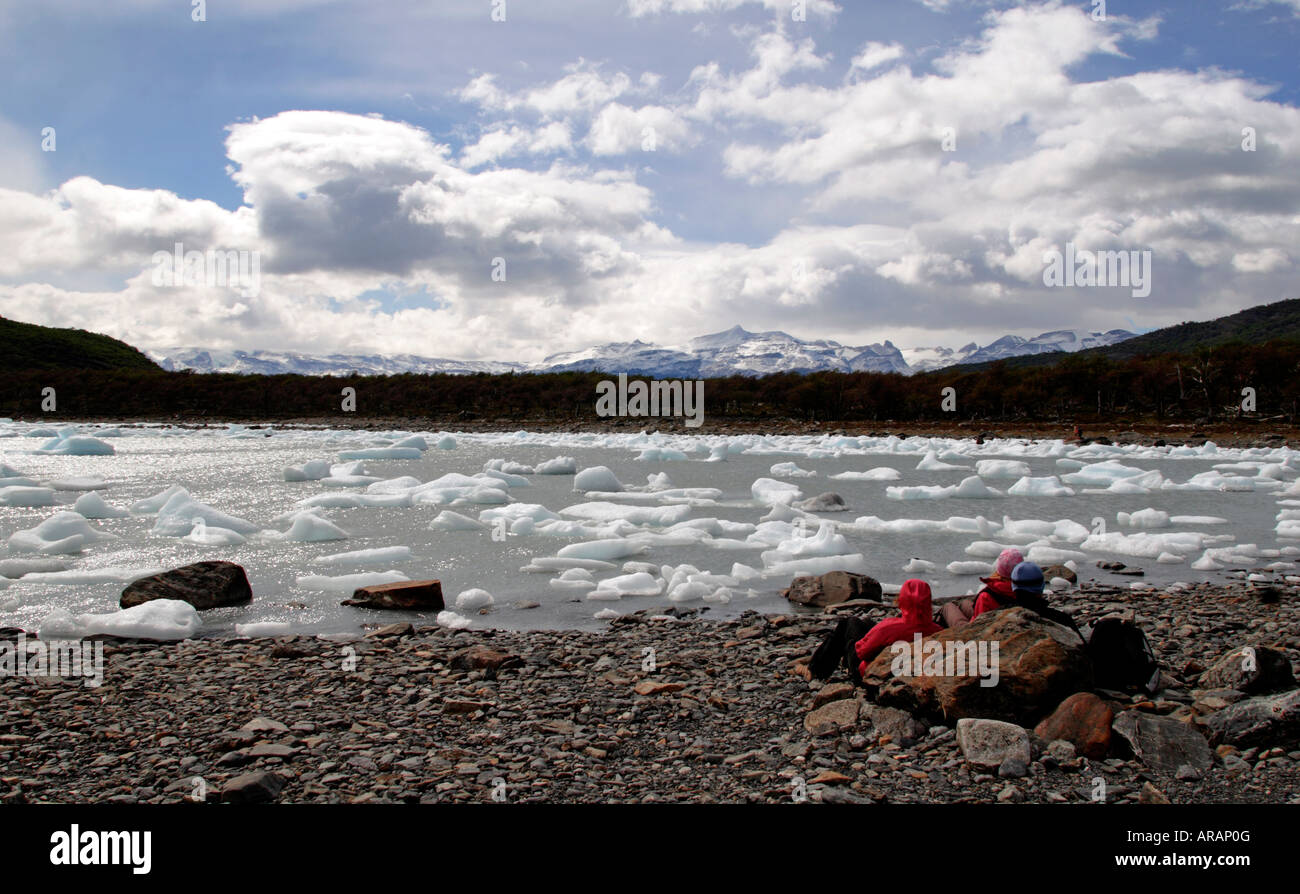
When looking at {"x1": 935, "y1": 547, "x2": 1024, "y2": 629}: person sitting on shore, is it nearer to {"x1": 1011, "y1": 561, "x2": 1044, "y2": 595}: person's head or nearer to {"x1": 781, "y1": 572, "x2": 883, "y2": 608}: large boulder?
{"x1": 1011, "y1": 561, "x2": 1044, "y2": 595}: person's head

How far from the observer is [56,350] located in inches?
4567

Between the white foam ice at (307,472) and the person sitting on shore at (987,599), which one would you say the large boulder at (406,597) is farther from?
the white foam ice at (307,472)

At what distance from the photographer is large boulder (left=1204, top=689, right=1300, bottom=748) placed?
4.23 meters

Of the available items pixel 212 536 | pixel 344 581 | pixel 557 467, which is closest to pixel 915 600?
pixel 344 581

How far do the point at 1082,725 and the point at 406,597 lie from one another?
6533 millimetres

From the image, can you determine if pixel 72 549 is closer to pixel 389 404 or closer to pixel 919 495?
pixel 919 495

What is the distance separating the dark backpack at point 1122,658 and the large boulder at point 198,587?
829 cm

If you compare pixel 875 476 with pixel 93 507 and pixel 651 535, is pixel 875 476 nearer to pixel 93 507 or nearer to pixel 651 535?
pixel 651 535

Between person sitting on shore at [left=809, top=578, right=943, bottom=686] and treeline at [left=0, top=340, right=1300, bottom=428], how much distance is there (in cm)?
5819

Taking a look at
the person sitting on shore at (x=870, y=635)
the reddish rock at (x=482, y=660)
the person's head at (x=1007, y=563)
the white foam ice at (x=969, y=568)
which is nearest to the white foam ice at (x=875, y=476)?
the white foam ice at (x=969, y=568)

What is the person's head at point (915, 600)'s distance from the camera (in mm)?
5453
